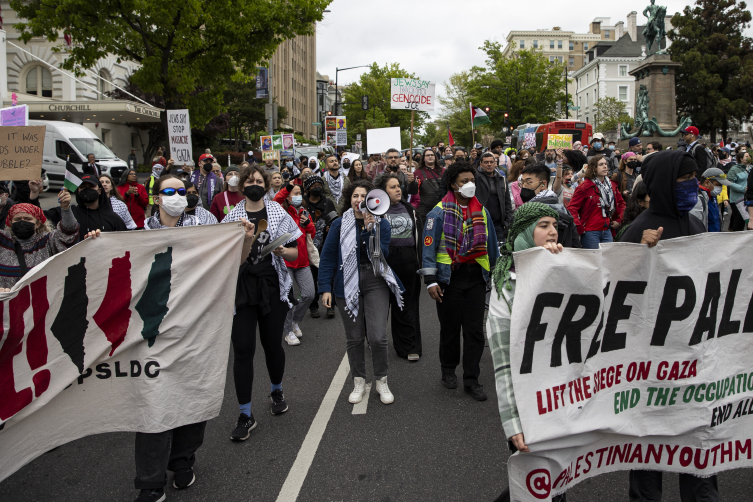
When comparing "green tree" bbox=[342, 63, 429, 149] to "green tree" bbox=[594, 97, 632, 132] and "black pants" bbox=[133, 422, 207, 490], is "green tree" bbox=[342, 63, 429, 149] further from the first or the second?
"black pants" bbox=[133, 422, 207, 490]

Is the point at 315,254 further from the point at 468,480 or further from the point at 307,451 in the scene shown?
the point at 468,480

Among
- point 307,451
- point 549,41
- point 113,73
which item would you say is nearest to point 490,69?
point 113,73

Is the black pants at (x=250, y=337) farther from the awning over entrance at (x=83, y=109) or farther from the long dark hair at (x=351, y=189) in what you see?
the awning over entrance at (x=83, y=109)

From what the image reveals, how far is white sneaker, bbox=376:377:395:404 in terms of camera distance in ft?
15.4

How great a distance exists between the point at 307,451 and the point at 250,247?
1422 millimetres

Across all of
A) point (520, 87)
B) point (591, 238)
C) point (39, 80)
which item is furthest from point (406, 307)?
point (520, 87)

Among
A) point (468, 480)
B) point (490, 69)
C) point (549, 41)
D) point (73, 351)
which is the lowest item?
point (468, 480)

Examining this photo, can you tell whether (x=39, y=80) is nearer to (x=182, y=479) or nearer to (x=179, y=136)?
(x=179, y=136)

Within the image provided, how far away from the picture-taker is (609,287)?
2754mm

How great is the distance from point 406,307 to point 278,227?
1927 millimetres

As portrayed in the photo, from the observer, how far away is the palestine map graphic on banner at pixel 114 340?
309 cm

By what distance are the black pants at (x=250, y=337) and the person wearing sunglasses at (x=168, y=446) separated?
1.82ft

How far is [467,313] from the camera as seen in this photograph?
4.91 meters

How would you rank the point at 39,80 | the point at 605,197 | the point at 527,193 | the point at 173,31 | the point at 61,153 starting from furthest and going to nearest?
the point at 39,80 < the point at 61,153 < the point at 173,31 < the point at 605,197 < the point at 527,193
